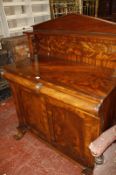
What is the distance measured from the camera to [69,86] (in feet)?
3.86

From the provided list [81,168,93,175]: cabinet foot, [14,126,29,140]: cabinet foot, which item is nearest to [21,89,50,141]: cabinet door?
[14,126,29,140]: cabinet foot

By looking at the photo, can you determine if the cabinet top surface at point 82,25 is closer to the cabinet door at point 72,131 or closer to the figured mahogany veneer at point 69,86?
the figured mahogany veneer at point 69,86

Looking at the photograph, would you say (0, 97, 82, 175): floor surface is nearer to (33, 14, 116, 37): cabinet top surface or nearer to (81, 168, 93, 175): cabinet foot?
(81, 168, 93, 175): cabinet foot

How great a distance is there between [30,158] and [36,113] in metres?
0.47

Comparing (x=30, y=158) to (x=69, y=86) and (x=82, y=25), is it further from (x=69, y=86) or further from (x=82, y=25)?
(x=82, y=25)

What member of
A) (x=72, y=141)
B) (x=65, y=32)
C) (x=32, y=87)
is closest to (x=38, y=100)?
(x=32, y=87)

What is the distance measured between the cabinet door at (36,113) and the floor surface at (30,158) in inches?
6.7

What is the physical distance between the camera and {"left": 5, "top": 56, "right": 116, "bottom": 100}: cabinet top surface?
1124 mm

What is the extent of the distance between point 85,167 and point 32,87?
0.81 meters

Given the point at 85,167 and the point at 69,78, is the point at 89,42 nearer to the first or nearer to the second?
the point at 69,78

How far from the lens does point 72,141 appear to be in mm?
1396

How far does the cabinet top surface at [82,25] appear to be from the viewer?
123 centimetres

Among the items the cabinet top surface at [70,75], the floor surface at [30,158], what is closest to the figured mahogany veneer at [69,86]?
the cabinet top surface at [70,75]

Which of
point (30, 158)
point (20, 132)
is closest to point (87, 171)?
point (30, 158)
